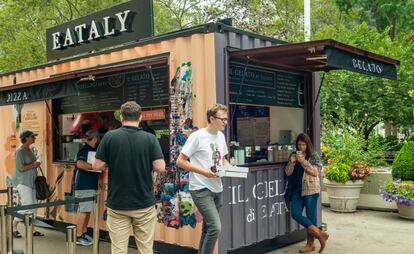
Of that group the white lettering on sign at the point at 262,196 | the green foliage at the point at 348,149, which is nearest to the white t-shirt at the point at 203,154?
the white lettering on sign at the point at 262,196

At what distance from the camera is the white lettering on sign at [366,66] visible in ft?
17.9

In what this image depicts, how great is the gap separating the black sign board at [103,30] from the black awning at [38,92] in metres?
1.46

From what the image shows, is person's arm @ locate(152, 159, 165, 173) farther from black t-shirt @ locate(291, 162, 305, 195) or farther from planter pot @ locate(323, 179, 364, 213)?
planter pot @ locate(323, 179, 364, 213)

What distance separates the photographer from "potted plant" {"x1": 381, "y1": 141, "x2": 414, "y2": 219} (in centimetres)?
844

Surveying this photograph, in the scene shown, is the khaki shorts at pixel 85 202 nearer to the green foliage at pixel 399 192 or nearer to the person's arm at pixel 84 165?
the person's arm at pixel 84 165

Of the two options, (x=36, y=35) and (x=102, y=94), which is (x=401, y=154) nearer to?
(x=102, y=94)

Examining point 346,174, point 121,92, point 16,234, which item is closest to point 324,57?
point 121,92

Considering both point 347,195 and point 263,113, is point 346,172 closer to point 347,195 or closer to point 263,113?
point 347,195

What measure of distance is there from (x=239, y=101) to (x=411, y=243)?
3.33 metres

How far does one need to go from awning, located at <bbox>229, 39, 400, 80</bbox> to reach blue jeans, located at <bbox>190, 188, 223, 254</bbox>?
190 cm

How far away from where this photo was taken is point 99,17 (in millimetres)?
8281

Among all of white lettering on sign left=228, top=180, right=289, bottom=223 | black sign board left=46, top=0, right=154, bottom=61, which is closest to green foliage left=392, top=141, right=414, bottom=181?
white lettering on sign left=228, top=180, right=289, bottom=223

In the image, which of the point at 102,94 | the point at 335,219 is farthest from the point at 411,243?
the point at 102,94

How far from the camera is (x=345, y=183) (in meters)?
9.40
